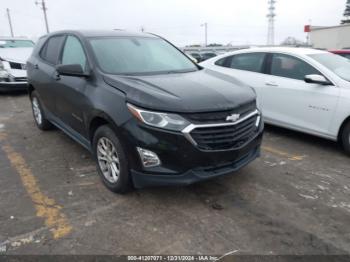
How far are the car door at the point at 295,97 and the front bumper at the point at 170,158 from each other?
235 centimetres

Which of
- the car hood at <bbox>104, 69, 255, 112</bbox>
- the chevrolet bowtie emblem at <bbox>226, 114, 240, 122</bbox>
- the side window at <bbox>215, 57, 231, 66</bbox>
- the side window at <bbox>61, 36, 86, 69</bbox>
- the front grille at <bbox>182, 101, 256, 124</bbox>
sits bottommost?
the chevrolet bowtie emblem at <bbox>226, 114, 240, 122</bbox>

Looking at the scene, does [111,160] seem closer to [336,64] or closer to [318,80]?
[318,80]

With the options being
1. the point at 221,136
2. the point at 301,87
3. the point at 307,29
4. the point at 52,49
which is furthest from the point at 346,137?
the point at 307,29

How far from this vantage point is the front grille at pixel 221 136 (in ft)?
9.98

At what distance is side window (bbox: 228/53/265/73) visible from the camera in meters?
5.97

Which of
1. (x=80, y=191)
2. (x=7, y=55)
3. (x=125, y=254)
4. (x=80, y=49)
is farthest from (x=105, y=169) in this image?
(x=7, y=55)

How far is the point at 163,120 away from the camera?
303 cm

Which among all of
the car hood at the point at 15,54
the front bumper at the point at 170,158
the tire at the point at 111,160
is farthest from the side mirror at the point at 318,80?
the car hood at the point at 15,54

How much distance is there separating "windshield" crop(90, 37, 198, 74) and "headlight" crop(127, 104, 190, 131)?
917 millimetres

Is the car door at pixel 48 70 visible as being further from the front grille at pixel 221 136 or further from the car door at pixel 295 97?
the car door at pixel 295 97

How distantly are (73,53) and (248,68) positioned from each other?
3264mm

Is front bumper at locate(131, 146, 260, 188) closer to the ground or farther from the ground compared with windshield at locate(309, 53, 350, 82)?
closer to the ground

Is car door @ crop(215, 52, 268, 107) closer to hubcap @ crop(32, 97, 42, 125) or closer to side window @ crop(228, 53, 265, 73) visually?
side window @ crop(228, 53, 265, 73)

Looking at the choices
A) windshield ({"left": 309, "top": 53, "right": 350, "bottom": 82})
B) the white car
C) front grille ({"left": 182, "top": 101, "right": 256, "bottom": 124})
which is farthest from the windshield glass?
front grille ({"left": 182, "top": 101, "right": 256, "bottom": 124})
